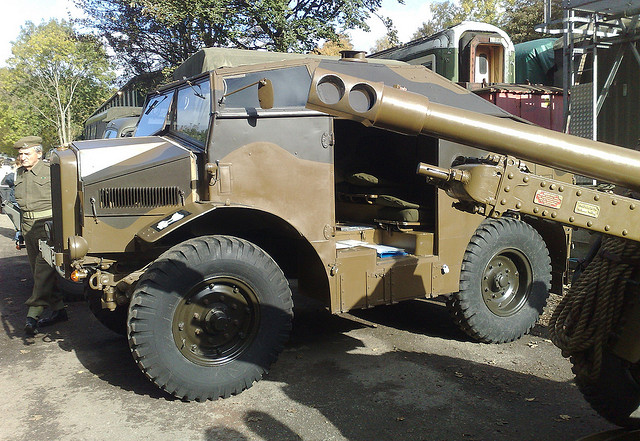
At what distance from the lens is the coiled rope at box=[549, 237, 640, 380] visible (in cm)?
308

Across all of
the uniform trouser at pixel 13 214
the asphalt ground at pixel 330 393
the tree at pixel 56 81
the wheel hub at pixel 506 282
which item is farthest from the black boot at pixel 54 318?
the tree at pixel 56 81

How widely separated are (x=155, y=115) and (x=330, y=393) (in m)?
3.23

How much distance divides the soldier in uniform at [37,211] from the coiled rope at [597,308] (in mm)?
4976

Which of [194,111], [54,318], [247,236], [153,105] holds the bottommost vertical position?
[54,318]

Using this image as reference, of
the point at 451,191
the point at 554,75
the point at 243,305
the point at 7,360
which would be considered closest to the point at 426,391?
the point at 243,305

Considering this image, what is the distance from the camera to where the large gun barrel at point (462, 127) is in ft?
8.07

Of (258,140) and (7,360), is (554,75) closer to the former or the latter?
(258,140)

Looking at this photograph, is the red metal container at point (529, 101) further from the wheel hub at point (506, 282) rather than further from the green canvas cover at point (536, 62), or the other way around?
the wheel hub at point (506, 282)

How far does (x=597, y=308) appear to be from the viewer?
10.2ft

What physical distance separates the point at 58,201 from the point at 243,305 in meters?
1.69

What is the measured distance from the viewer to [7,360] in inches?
210

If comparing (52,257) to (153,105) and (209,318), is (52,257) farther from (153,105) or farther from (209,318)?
(153,105)

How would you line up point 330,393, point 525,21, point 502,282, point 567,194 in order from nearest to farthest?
point 567,194 < point 330,393 < point 502,282 < point 525,21

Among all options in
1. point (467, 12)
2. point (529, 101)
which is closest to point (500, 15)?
point (467, 12)
